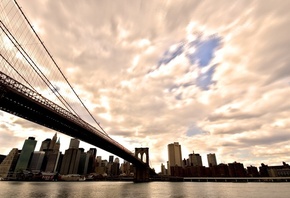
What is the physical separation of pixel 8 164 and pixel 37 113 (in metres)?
196

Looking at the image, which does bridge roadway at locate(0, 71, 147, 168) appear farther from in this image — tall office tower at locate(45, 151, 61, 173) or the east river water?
tall office tower at locate(45, 151, 61, 173)

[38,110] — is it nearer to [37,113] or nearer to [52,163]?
[37,113]

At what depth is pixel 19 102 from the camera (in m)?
24.1

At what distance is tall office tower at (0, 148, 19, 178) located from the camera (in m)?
162

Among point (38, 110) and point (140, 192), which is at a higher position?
point (38, 110)

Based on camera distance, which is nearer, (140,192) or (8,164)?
(140,192)

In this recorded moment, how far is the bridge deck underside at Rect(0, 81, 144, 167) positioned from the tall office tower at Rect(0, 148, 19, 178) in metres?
173

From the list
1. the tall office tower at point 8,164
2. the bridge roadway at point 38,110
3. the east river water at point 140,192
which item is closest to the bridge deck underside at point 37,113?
the bridge roadway at point 38,110

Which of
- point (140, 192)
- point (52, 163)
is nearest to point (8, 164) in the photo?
point (52, 163)

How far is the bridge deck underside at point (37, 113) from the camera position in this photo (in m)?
22.5

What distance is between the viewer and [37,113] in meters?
27.5

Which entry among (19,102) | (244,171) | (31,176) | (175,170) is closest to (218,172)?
(244,171)

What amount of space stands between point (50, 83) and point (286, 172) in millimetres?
186636

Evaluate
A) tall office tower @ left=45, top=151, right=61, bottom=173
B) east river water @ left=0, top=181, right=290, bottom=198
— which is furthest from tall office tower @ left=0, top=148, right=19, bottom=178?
east river water @ left=0, top=181, right=290, bottom=198
